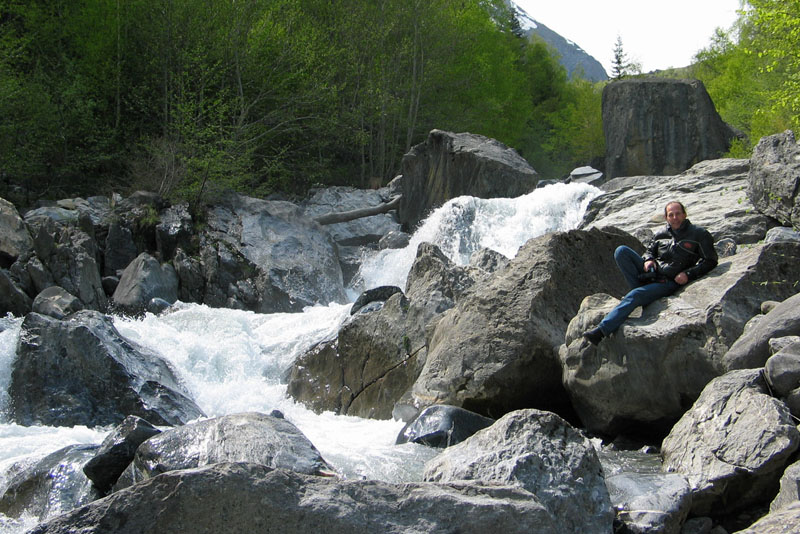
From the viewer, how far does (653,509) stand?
183 inches

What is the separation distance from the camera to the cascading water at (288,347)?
21.5 feet

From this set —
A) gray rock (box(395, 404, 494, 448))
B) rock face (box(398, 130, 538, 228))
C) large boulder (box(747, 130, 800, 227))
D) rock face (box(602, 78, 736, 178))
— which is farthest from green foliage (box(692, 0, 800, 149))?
gray rock (box(395, 404, 494, 448))

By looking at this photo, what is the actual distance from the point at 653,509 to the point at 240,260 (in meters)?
14.5

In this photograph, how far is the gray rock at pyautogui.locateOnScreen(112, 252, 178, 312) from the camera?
51.0 ft

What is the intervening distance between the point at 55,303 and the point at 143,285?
6.94 ft

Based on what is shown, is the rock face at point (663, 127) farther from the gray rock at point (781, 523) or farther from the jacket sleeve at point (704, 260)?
the gray rock at point (781, 523)

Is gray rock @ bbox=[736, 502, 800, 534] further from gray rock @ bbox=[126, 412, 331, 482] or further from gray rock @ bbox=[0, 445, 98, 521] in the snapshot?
gray rock @ bbox=[0, 445, 98, 521]

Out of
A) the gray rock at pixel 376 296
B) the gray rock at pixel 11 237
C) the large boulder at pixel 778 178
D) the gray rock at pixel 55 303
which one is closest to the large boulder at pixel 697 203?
the large boulder at pixel 778 178

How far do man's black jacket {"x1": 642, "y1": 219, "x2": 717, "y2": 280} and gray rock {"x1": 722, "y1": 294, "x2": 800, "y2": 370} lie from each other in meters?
1.05

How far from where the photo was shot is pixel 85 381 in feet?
29.1

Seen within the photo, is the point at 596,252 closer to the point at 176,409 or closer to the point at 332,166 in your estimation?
the point at 176,409

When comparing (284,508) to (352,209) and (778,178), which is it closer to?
(778,178)

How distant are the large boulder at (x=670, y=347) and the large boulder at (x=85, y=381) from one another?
176 inches

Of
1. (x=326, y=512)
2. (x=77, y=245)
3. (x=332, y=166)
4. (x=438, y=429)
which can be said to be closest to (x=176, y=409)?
(x=438, y=429)
